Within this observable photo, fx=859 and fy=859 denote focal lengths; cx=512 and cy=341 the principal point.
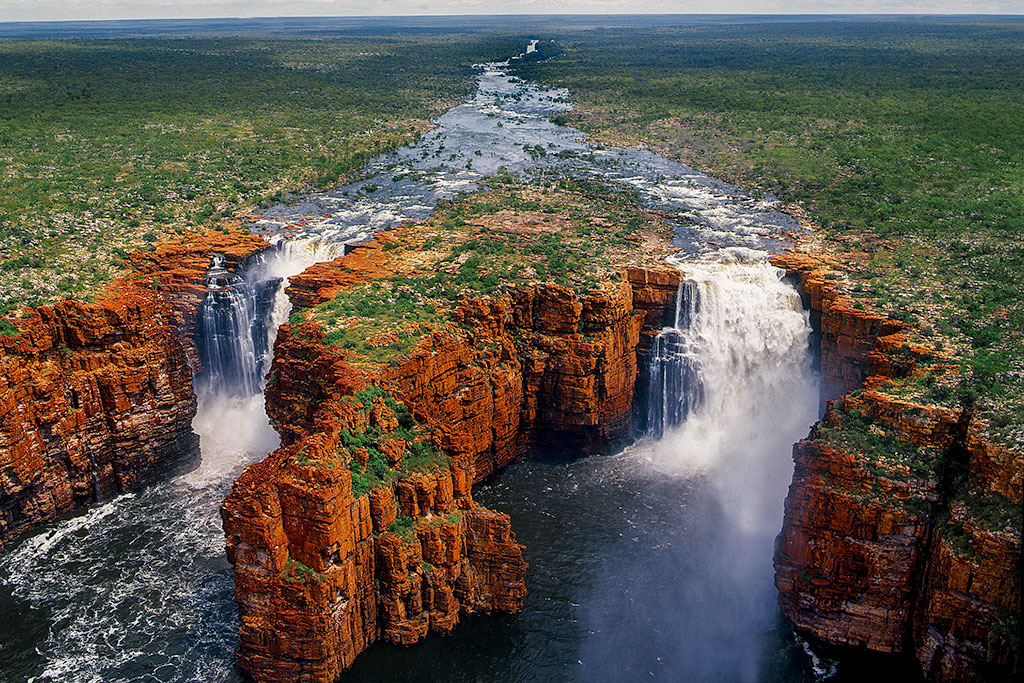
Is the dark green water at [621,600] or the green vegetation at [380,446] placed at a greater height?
the green vegetation at [380,446]

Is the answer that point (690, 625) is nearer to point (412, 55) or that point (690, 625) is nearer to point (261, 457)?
point (261, 457)

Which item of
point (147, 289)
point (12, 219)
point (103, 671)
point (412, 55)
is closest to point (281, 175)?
point (12, 219)

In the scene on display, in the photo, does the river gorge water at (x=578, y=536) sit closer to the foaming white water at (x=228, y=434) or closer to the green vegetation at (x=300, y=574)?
the foaming white water at (x=228, y=434)

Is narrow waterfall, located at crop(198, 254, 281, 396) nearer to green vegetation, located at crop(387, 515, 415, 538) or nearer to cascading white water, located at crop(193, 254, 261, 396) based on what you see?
cascading white water, located at crop(193, 254, 261, 396)

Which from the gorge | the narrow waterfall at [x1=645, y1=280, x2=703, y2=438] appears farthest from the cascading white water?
the narrow waterfall at [x1=645, y1=280, x2=703, y2=438]

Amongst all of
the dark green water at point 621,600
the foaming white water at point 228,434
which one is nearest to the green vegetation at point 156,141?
the foaming white water at point 228,434

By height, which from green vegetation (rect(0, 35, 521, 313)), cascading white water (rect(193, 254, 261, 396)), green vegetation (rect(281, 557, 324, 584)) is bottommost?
green vegetation (rect(281, 557, 324, 584))

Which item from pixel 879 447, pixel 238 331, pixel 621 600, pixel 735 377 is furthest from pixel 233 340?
pixel 879 447
